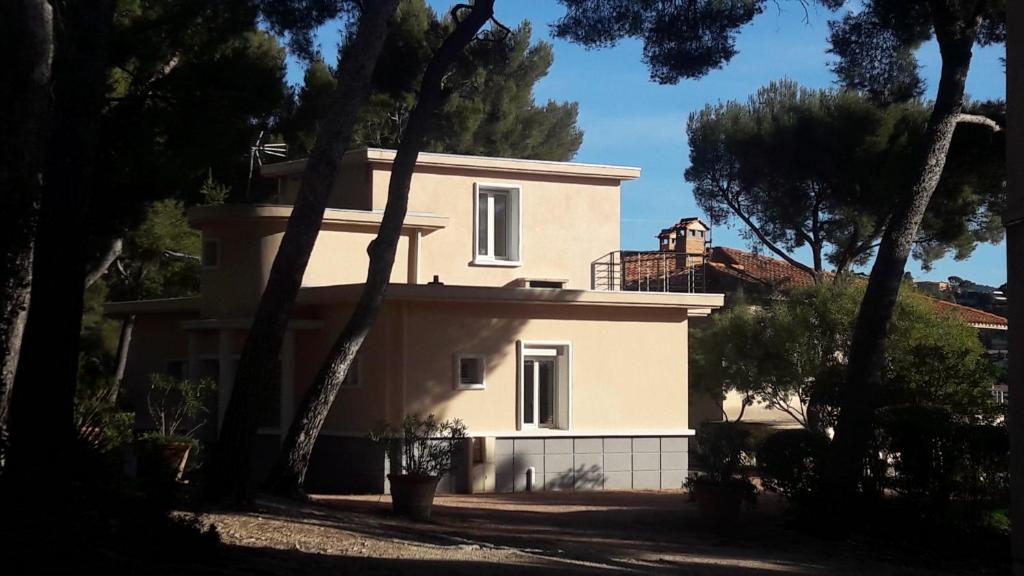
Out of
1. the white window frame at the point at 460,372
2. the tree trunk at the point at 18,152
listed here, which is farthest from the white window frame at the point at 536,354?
the tree trunk at the point at 18,152

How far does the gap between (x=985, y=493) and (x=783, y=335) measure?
455 inches

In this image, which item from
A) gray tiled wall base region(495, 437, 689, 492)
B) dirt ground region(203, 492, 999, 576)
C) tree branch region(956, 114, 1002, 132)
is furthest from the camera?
gray tiled wall base region(495, 437, 689, 492)

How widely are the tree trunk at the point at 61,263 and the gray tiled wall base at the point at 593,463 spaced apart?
941 centimetres

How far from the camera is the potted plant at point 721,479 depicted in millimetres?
14141

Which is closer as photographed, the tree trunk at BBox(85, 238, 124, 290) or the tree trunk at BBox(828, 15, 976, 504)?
the tree trunk at BBox(828, 15, 976, 504)

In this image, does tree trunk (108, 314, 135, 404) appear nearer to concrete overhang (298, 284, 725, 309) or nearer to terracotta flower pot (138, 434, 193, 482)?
concrete overhang (298, 284, 725, 309)

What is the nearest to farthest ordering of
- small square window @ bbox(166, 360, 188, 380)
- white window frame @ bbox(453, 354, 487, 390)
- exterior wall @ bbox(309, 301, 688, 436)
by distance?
exterior wall @ bbox(309, 301, 688, 436)
white window frame @ bbox(453, 354, 487, 390)
small square window @ bbox(166, 360, 188, 380)

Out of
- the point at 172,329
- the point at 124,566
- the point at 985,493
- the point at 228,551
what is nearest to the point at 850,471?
the point at 985,493

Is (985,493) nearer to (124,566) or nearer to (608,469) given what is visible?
(608,469)

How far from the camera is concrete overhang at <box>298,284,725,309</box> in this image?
18000 millimetres

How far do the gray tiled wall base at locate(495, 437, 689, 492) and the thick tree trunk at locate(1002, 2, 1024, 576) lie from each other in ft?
37.1

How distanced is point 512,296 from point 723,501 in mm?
5739

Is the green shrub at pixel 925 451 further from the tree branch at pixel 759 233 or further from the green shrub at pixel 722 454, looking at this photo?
the tree branch at pixel 759 233

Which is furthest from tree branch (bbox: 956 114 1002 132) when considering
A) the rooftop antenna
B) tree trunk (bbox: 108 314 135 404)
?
tree trunk (bbox: 108 314 135 404)
